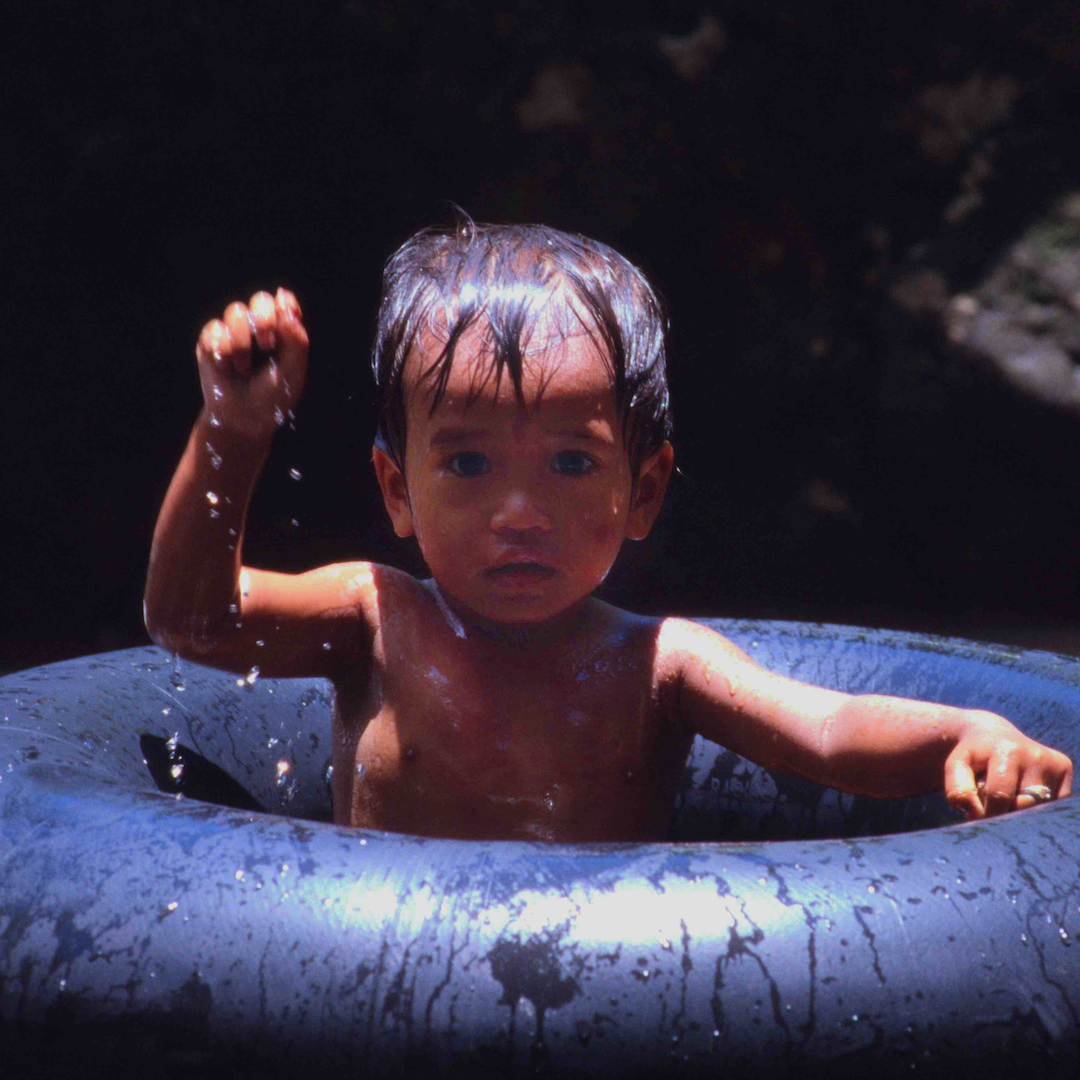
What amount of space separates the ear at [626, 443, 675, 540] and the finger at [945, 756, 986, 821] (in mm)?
478

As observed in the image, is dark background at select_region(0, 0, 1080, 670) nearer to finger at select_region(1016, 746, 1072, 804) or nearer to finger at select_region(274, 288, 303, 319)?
finger at select_region(274, 288, 303, 319)

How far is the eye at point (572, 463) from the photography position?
1359mm

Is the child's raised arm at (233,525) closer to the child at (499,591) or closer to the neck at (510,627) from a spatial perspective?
the child at (499,591)

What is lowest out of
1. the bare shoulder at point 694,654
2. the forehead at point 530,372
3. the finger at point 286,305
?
the bare shoulder at point 694,654

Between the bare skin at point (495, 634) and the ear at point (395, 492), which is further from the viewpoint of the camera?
the ear at point (395, 492)

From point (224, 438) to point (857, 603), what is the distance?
10.3 ft

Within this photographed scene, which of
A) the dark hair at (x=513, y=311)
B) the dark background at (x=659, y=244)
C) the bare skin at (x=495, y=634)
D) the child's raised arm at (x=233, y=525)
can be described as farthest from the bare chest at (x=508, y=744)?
the dark background at (x=659, y=244)

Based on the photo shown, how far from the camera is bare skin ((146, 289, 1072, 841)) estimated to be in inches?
49.3

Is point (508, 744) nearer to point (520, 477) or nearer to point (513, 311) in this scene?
point (520, 477)

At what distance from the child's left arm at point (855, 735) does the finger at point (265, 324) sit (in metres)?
0.56

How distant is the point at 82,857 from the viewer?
958mm

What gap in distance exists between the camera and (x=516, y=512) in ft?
Result: 4.37

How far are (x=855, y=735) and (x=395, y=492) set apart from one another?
0.55 metres

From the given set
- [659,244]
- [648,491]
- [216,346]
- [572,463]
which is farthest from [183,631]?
[659,244]
